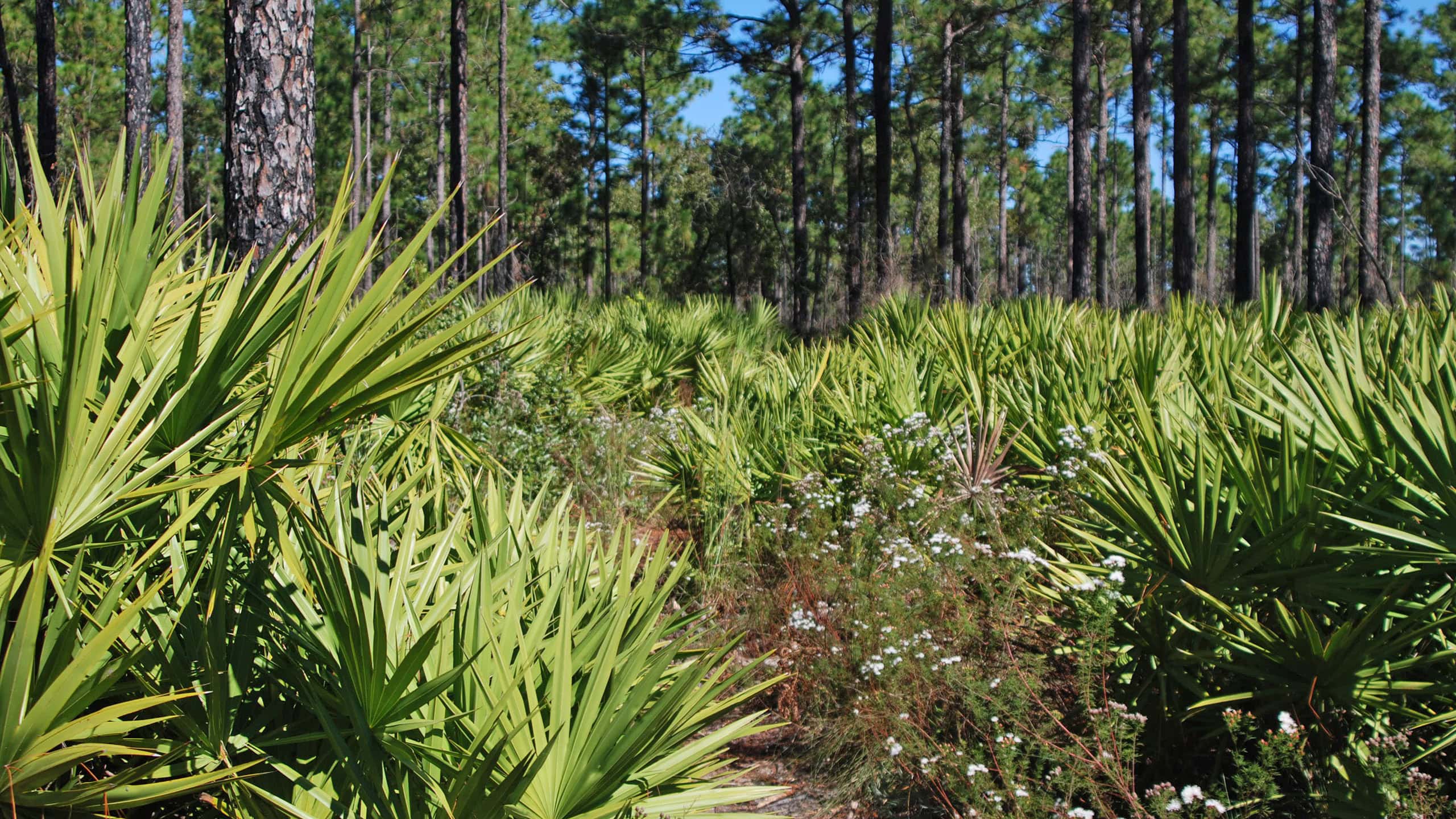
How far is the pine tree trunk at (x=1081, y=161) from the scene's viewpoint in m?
16.5

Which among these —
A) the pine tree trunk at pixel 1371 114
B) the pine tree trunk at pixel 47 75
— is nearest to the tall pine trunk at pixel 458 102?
the pine tree trunk at pixel 47 75

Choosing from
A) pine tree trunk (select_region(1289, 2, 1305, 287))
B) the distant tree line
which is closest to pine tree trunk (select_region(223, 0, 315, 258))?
the distant tree line

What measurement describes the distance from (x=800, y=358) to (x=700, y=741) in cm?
573

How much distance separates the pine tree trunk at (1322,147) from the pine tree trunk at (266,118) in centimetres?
1267

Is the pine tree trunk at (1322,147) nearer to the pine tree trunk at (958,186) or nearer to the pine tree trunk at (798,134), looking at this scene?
the pine tree trunk at (798,134)

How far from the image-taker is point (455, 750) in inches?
84.7

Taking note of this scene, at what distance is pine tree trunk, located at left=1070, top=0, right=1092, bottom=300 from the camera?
1648 cm

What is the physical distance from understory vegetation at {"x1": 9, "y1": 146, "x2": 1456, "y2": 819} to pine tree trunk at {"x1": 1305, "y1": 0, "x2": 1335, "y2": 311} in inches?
384

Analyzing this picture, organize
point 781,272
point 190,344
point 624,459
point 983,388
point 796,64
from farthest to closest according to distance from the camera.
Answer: point 781,272, point 796,64, point 624,459, point 983,388, point 190,344

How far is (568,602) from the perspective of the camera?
7.70ft

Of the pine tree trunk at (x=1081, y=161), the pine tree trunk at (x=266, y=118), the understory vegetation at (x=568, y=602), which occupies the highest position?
the pine tree trunk at (x=1081, y=161)

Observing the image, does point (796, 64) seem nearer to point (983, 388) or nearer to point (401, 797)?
point (983, 388)

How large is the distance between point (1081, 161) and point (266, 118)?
1465 centimetres

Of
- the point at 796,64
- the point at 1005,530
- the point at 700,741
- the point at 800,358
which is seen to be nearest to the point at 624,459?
the point at 800,358
